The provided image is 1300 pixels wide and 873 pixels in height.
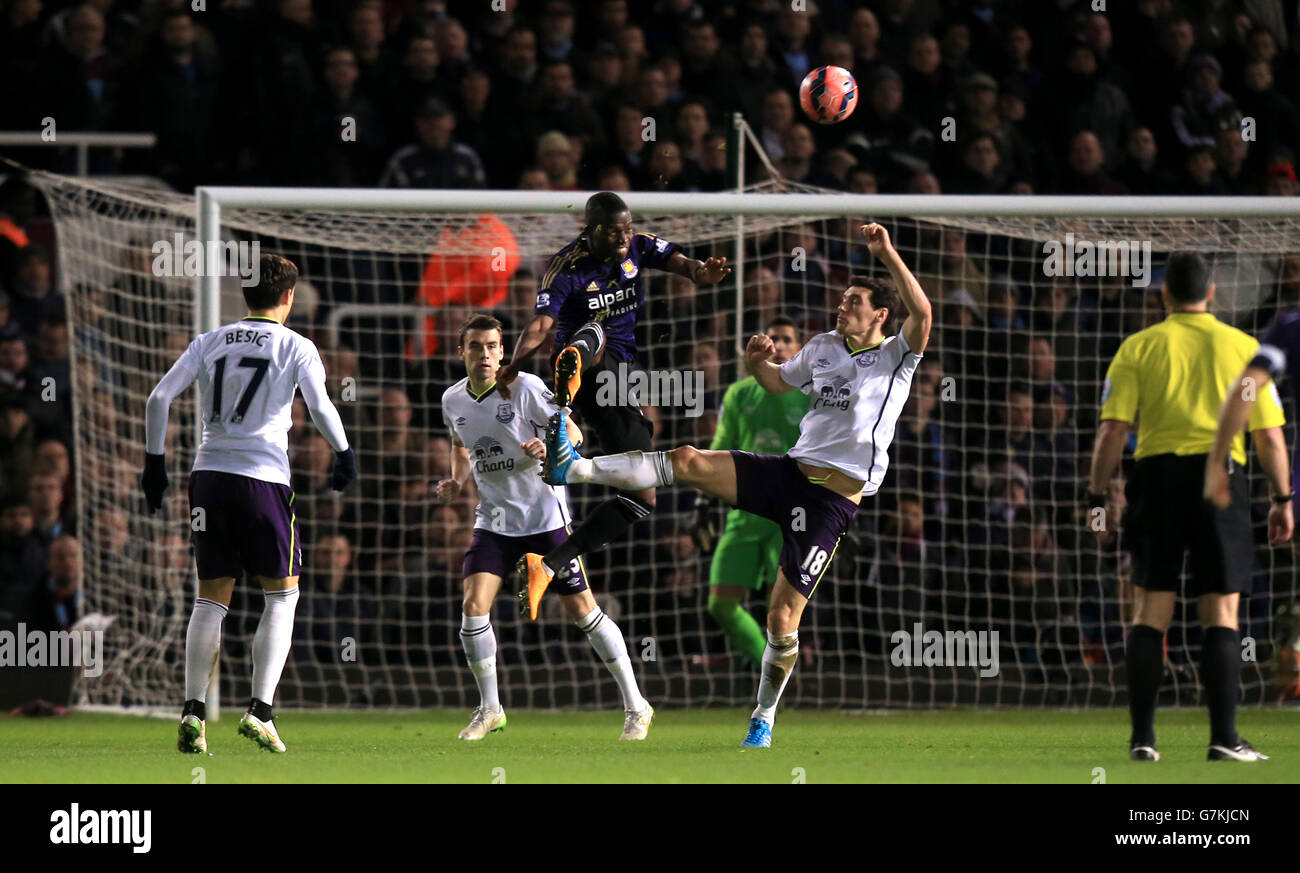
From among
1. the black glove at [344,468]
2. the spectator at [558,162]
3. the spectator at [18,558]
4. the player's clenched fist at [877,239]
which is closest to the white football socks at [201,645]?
the black glove at [344,468]

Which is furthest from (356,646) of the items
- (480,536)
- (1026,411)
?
(1026,411)

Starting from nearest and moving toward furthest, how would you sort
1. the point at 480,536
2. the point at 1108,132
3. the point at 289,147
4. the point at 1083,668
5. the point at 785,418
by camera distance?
the point at 480,536, the point at 785,418, the point at 1083,668, the point at 289,147, the point at 1108,132

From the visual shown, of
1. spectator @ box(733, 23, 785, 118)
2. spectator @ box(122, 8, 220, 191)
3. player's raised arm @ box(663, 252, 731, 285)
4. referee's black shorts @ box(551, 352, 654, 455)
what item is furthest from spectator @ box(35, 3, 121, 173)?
player's raised arm @ box(663, 252, 731, 285)

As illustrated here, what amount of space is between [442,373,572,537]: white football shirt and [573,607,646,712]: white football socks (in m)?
0.45

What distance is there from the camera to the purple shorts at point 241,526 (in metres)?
6.85

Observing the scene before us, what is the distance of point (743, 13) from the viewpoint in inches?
533

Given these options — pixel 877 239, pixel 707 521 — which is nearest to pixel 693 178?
pixel 707 521

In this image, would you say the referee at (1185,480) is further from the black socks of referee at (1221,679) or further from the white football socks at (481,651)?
the white football socks at (481,651)

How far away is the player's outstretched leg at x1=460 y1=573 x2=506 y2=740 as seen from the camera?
306 inches

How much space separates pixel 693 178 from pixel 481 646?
4934mm

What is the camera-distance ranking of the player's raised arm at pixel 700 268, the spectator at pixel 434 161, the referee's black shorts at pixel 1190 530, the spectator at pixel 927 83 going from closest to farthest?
the referee's black shorts at pixel 1190 530
the player's raised arm at pixel 700 268
the spectator at pixel 434 161
the spectator at pixel 927 83

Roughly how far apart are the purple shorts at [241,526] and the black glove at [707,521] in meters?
3.50

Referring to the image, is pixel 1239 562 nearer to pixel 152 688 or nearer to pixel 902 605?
pixel 902 605

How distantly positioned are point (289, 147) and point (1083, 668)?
6.32m
